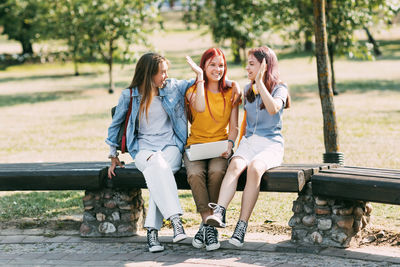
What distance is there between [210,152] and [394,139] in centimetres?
703

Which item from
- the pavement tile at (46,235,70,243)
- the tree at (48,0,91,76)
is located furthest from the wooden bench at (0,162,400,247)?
the tree at (48,0,91,76)

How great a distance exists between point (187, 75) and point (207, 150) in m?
20.7

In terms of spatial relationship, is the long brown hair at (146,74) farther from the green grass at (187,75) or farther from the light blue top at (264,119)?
the green grass at (187,75)

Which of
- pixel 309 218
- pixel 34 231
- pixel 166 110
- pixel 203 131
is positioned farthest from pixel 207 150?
pixel 34 231

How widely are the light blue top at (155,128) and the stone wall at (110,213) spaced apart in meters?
0.55

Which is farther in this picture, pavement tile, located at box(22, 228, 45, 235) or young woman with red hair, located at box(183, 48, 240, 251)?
pavement tile, located at box(22, 228, 45, 235)

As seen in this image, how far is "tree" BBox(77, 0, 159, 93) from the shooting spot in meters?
21.7

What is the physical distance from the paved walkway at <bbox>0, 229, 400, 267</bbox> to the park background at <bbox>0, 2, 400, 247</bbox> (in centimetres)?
56

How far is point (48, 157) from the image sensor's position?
38.1 feet

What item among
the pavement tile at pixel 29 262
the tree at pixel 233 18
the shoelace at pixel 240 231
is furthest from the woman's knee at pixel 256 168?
the tree at pixel 233 18

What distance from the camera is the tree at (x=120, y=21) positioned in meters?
21.7

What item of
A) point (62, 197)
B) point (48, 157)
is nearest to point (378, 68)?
point (48, 157)

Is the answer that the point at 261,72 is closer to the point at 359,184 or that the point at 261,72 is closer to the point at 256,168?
the point at 256,168

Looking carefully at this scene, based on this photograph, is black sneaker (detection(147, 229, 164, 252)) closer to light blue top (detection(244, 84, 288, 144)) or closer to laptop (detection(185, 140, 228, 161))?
laptop (detection(185, 140, 228, 161))
